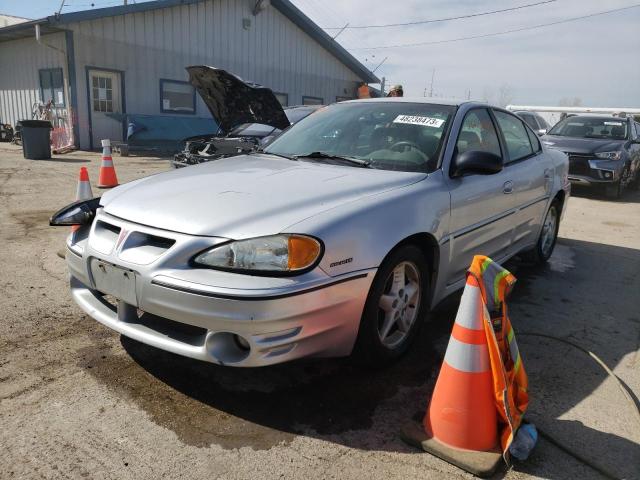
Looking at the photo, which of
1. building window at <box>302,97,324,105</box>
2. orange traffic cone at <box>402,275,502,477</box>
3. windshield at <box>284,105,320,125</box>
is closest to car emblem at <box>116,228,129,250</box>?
orange traffic cone at <box>402,275,502,477</box>

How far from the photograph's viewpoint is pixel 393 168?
131 inches

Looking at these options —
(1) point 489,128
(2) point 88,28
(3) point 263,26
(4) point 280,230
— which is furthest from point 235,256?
(3) point 263,26

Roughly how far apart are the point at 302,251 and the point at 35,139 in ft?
40.8

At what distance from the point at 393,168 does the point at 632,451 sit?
1.95 meters

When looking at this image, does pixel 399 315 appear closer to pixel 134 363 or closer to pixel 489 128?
pixel 134 363

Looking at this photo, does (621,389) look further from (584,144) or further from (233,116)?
(584,144)

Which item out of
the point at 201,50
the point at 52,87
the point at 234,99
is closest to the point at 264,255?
the point at 234,99

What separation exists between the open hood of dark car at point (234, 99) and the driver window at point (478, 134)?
4651 millimetres

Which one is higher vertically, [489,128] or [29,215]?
[489,128]

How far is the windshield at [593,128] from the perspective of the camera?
1106cm

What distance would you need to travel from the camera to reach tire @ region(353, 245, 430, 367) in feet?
8.86

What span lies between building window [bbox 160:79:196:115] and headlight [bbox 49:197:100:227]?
47.9ft

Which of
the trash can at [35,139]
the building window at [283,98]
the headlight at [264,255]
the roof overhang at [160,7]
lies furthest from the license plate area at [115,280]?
the building window at [283,98]

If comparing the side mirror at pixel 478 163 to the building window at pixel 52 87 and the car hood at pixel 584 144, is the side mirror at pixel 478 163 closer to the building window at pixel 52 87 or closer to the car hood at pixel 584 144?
the car hood at pixel 584 144
